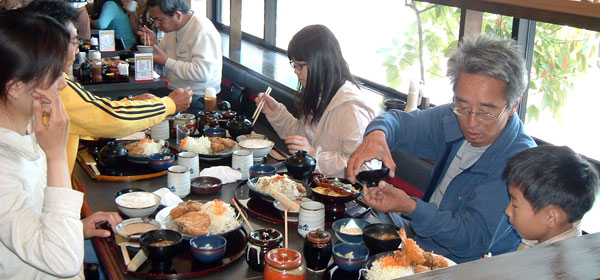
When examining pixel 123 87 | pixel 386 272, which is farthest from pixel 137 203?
pixel 123 87

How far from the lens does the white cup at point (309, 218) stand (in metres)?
1.94

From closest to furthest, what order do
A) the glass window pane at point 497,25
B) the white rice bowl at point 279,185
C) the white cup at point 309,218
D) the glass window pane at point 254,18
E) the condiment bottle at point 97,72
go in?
the white cup at point 309,218
the white rice bowl at point 279,185
the glass window pane at point 497,25
the condiment bottle at point 97,72
the glass window pane at point 254,18

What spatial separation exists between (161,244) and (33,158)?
18.9 inches

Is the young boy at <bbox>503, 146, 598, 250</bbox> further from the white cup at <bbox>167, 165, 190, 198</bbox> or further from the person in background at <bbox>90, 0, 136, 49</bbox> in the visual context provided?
the person in background at <bbox>90, 0, 136, 49</bbox>

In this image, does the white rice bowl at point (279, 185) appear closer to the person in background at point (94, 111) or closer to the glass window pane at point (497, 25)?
the person in background at point (94, 111)

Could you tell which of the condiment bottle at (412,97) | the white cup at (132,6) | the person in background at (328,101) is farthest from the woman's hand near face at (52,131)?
the white cup at (132,6)

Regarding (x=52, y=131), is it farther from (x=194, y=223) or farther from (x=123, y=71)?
(x=123, y=71)

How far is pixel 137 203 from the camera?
2.13 meters

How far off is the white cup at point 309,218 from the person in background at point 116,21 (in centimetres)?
532

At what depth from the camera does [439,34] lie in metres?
3.79

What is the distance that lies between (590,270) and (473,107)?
3.96ft

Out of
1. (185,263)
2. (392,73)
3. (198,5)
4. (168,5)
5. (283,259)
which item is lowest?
(185,263)

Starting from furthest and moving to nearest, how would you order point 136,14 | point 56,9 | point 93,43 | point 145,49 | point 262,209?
point 136,14 < point 93,43 < point 145,49 < point 56,9 < point 262,209

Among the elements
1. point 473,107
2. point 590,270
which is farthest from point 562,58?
point 590,270
